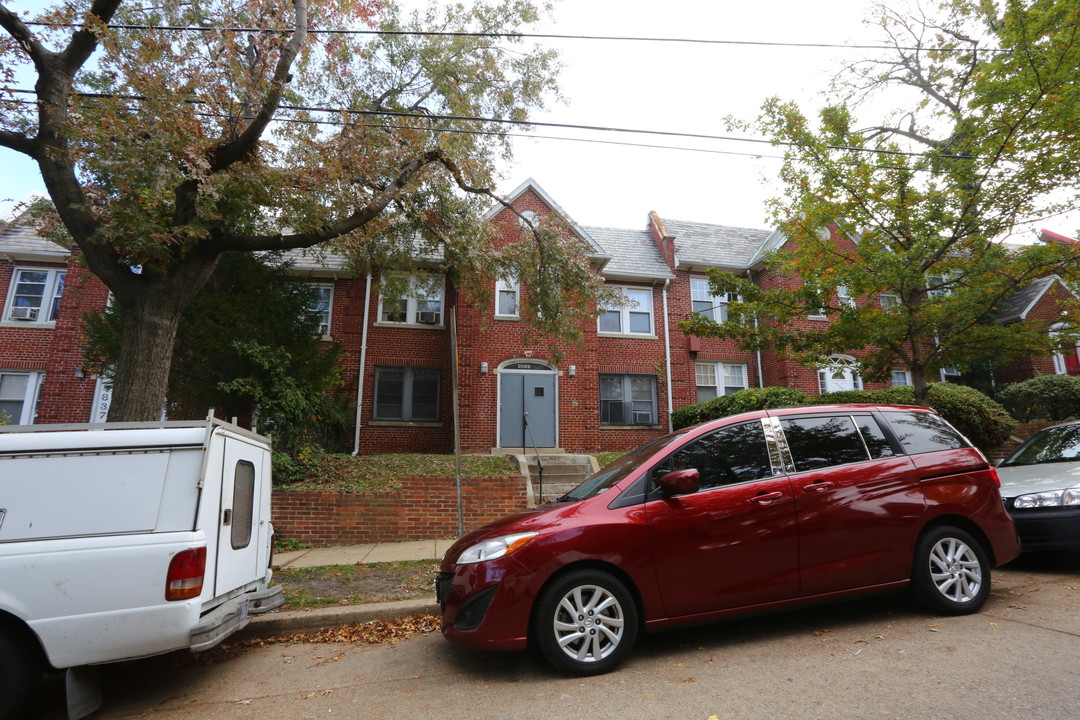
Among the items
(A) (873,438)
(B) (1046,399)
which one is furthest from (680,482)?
(B) (1046,399)

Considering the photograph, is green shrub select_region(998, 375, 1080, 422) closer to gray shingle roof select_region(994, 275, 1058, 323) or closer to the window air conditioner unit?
gray shingle roof select_region(994, 275, 1058, 323)

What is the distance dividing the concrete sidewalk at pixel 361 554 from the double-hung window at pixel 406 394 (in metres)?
7.58

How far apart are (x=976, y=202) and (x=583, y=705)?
29.2 ft

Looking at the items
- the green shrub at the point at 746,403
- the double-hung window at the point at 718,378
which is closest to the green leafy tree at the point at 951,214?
the green shrub at the point at 746,403

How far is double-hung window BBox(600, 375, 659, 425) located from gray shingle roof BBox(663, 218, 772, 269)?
13.9ft

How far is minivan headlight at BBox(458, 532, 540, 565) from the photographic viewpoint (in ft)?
12.8

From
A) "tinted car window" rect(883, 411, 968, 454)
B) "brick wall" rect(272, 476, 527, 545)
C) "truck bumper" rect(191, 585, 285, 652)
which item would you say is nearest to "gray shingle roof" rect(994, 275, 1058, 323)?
"tinted car window" rect(883, 411, 968, 454)

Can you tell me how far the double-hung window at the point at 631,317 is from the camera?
17734 mm

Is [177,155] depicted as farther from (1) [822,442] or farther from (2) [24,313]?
(2) [24,313]

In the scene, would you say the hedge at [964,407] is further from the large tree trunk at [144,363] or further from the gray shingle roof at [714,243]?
the large tree trunk at [144,363]

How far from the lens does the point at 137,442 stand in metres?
3.94

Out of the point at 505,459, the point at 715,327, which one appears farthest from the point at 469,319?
the point at 715,327

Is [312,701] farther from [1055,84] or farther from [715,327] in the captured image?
[1055,84]

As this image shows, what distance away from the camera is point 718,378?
1848cm
